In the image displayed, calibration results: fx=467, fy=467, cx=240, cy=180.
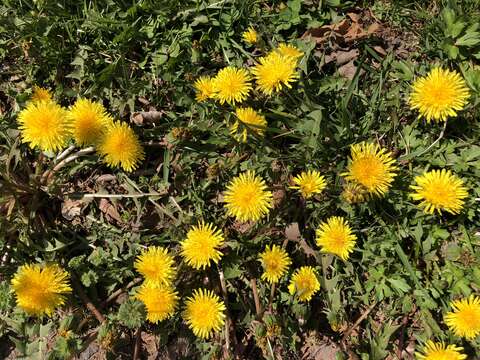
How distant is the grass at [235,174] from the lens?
2.92 meters

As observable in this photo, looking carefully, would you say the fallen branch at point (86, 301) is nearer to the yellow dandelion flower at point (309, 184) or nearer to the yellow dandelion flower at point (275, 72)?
the yellow dandelion flower at point (309, 184)

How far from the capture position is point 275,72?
2.79 metres

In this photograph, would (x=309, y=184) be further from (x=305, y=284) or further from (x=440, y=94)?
Answer: (x=440, y=94)

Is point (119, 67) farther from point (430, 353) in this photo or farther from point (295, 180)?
point (430, 353)

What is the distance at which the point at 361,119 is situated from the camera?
10.2 ft

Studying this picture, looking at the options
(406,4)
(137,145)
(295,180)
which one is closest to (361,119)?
(295,180)

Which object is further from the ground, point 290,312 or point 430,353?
point 290,312

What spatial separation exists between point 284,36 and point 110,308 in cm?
226

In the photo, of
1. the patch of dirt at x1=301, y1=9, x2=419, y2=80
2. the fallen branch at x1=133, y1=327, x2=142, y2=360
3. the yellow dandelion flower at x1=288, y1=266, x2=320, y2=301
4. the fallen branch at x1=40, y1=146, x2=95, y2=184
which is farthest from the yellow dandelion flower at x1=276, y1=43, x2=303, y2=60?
the fallen branch at x1=133, y1=327, x2=142, y2=360

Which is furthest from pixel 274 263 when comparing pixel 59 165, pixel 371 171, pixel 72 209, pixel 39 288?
pixel 59 165

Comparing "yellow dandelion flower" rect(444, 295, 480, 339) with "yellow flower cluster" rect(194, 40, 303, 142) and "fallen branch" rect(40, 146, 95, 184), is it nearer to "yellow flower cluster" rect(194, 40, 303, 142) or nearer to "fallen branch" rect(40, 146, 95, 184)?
"yellow flower cluster" rect(194, 40, 303, 142)

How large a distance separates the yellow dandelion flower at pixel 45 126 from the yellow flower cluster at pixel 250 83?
0.87 meters

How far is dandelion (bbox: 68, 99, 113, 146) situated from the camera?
2.88 meters

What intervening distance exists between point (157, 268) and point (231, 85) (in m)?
1.20
